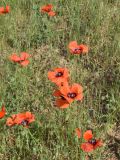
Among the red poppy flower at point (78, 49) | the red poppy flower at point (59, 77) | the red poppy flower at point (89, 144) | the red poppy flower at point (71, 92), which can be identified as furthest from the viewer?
the red poppy flower at point (78, 49)

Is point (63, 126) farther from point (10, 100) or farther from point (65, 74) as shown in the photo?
point (10, 100)

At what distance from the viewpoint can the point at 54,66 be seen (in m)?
3.48

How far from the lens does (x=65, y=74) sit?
2641mm

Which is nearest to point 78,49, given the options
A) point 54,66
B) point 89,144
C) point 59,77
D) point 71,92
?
point 59,77

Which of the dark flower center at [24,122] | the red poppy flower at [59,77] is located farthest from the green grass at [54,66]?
the red poppy flower at [59,77]

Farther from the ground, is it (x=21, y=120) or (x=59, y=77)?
(x=59, y=77)

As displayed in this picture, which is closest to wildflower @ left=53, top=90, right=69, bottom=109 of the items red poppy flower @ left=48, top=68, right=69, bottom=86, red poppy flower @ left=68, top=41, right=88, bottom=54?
red poppy flower @ left=48, top=68, right=69, bottom=86

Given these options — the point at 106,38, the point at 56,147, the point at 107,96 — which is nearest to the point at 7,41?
the point at 106,38

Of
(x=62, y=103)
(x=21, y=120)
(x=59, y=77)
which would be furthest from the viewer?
(x=59, y=77)

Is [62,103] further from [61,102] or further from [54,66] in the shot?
[54,66]

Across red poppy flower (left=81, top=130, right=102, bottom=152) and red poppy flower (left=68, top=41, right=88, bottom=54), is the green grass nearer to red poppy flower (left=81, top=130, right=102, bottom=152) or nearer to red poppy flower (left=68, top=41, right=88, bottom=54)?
red poppy flower (left=81, top=130, right=102, bottom=152)

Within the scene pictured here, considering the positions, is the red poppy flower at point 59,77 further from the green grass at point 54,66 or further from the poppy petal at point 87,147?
the poppy petal at point 87,147

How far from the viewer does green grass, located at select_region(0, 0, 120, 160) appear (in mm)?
2654

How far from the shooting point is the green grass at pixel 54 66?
2654mm
